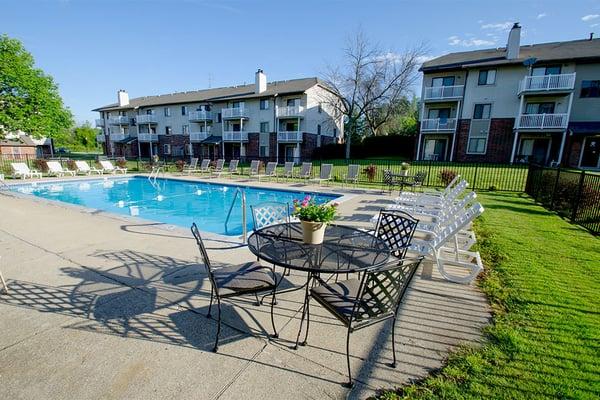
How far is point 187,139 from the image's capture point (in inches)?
1380

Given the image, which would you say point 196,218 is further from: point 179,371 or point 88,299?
point 179,371

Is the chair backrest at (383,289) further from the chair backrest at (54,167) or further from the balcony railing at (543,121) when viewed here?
the balcony railing at (543,121)

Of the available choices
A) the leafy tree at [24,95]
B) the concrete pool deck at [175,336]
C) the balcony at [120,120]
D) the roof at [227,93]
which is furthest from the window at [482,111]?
the balcony at [120,120]

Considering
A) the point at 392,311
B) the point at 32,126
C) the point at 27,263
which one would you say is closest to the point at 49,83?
the point at 32,126

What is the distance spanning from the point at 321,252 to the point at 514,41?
2727 cm

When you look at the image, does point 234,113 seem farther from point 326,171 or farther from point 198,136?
point 326,171

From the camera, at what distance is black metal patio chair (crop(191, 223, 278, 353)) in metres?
2.41

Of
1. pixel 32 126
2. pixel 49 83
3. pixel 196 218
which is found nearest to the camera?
pixel 196 218

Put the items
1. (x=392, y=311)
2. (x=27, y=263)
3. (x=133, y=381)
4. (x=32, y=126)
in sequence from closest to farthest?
1. (x=133, y=381)
2. (x=392, y=311)
3. (x=27, y=263)
4. (x=32, y=126)

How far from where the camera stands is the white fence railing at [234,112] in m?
30.0

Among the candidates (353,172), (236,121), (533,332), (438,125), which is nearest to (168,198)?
(353,172)

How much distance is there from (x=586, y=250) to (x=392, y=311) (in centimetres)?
536

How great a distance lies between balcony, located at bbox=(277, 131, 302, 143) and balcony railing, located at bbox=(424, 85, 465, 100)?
12.2m

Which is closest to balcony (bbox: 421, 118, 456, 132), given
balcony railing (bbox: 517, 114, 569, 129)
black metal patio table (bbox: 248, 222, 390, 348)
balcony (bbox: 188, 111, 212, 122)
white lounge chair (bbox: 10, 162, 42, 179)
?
balcony railing (bbox: 517, 114, 569, 129)
